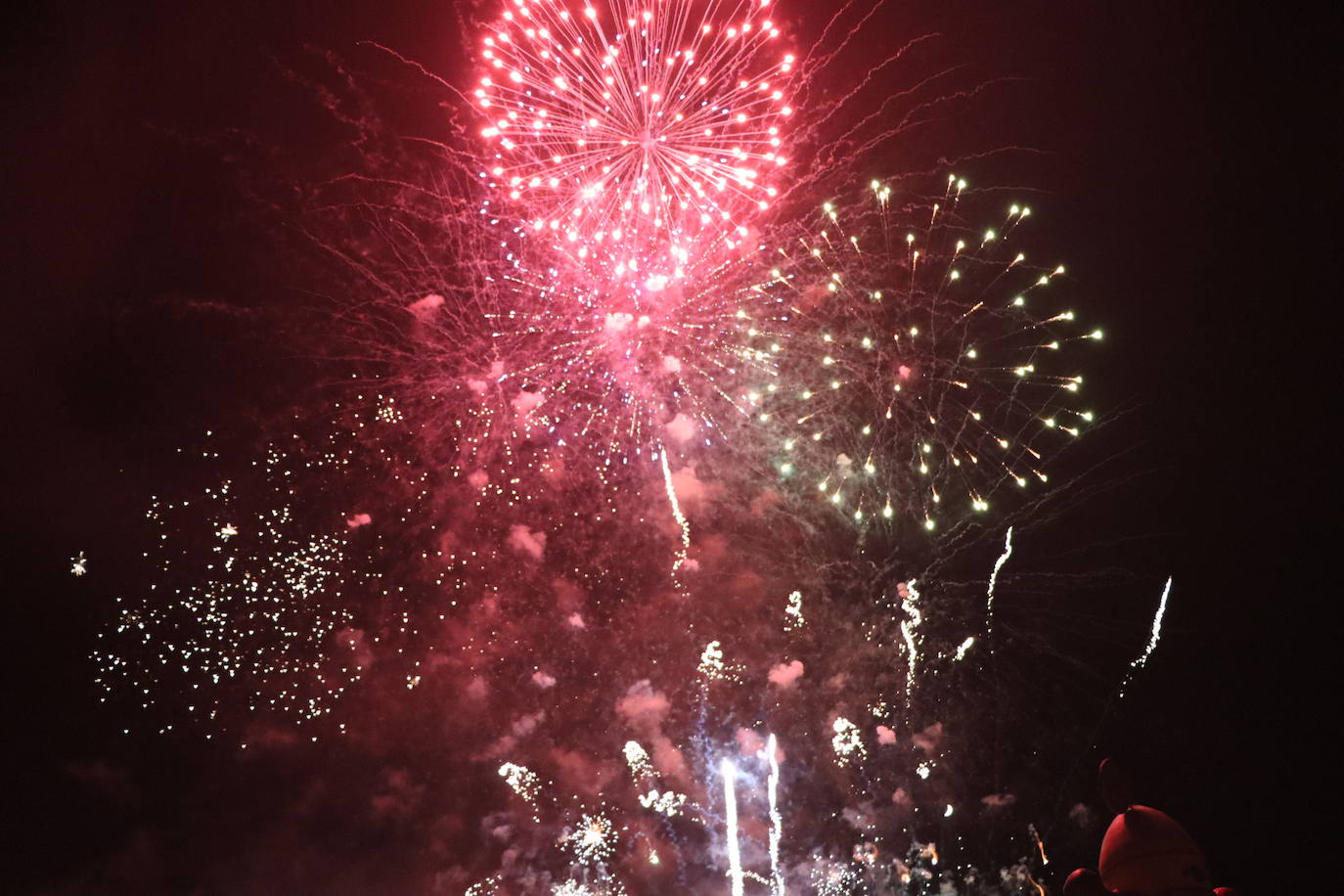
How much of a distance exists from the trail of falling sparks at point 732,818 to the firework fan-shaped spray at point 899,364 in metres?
3.94

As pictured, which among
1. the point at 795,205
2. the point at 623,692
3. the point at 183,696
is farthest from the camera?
the point at 623,692

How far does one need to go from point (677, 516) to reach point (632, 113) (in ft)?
15.9

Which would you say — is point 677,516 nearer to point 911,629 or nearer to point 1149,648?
point 911,629

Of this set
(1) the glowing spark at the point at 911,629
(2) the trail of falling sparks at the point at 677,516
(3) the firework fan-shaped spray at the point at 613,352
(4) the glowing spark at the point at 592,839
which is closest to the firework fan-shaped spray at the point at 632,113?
(3) the firework fan-shaped spray at the point at 613,352

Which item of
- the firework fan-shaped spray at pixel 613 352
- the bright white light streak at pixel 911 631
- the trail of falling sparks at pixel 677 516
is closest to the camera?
the firework fan-shaped spray at pixel 613 352

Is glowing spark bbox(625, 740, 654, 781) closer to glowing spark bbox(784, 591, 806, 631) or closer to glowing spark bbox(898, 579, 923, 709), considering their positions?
glowing spark bbox(784, 591, 806, 631)

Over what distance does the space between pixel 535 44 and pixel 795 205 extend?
10.3 ft

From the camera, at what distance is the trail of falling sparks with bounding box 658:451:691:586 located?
33.5 feet

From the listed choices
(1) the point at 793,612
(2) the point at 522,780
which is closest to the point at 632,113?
(1) the point at 793,612

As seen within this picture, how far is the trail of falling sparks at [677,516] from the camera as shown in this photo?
33.5ft

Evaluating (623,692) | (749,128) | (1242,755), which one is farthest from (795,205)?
(1242,755)

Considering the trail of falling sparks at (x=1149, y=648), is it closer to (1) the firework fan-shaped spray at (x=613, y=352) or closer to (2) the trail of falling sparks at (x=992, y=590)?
(2) the trail of falling sparks at (x=992, y=590)

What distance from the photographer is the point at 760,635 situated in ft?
36.4

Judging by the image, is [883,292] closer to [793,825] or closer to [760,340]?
[760,340]
